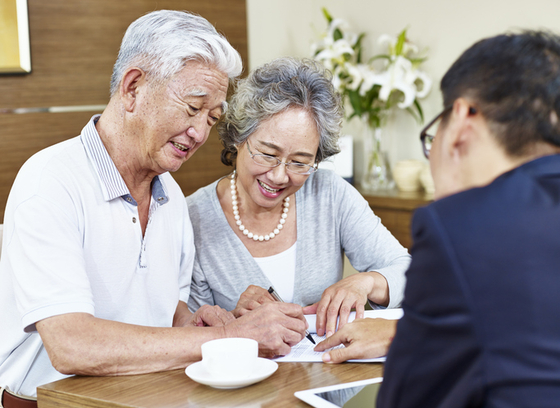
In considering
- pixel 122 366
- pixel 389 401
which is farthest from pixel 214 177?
pixel 389 401

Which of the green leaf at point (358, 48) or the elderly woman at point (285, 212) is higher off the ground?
the green leaf at point (358, 48)

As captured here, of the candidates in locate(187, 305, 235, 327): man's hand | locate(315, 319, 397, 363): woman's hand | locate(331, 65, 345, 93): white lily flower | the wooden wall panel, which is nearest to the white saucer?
locate(315, 319, 397, 363): woman's hand

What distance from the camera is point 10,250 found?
4.02 feet

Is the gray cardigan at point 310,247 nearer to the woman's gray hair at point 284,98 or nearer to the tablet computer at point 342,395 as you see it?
the woman's gray hair at point 284,98

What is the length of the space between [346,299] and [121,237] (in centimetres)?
60

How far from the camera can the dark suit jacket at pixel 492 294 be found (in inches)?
24.7

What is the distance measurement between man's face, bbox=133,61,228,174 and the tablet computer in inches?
28.4

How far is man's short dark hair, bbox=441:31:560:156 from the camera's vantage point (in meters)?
0.71

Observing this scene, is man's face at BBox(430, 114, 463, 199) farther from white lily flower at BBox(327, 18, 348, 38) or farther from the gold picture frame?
white lily flower at BBox(327, 18, 348, 38)

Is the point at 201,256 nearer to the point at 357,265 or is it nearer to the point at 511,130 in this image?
the point at 357,265

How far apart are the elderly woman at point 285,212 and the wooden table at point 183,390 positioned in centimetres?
50

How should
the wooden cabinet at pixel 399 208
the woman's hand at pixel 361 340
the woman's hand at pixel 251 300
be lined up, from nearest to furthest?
the woman's hand at pixel 361 340 < the woman's hand at pixel 251 300 < the wooden cabinet at pixel 399 208

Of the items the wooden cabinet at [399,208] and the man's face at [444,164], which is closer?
the man's face at [444,164]

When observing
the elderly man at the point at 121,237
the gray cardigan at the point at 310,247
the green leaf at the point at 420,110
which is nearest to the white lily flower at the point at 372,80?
the green leaf at the point at 420,110
